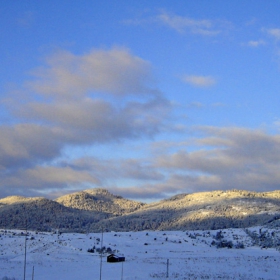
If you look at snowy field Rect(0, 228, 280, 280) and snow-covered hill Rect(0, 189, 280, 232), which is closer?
snowy field Rect(0, 228, 280, 280)

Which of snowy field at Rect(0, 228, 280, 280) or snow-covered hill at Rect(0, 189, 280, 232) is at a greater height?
snow-covered hill at Rect(0, 189, 280, 232)

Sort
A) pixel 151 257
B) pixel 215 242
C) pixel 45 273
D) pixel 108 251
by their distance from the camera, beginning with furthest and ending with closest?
pixel 215 242 → pixel 108 251 → pixel 151 257 → pixel 45 273

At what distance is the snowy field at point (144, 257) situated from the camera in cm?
4261

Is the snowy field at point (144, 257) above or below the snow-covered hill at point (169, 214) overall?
below

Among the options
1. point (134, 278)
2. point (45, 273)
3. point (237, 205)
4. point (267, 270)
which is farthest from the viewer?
point (237, 205)

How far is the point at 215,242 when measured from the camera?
260ft

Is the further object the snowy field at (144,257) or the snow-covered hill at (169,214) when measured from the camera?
the snow-covered hill at (169,214)

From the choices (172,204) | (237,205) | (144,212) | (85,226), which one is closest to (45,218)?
(85,226)

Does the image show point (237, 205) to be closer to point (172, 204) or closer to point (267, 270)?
point (172, 204)

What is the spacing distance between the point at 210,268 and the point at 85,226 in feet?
356

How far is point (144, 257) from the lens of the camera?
196 ft

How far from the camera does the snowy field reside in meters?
42.6

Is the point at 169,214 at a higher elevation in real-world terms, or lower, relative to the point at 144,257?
higher

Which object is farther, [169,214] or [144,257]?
[169,214]
